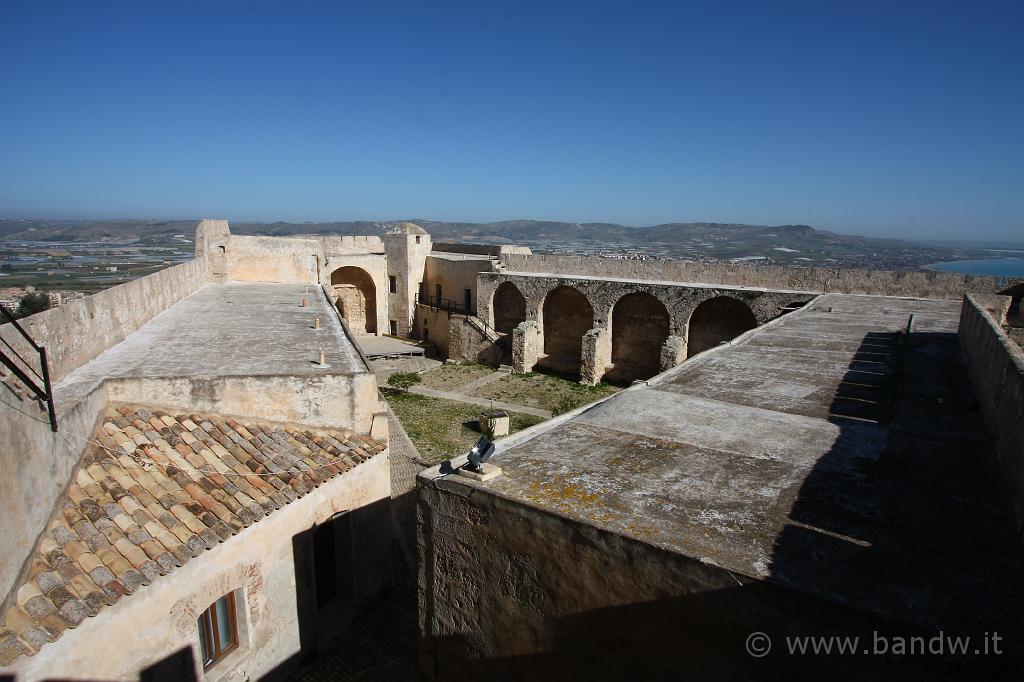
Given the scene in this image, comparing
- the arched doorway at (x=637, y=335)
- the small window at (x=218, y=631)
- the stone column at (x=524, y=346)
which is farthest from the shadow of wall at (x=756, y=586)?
the stone column at (x=524, y=346)

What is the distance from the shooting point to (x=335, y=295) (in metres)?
28.3

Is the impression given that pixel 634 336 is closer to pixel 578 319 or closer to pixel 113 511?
pixel 578 319

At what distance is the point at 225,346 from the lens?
884 centimetres

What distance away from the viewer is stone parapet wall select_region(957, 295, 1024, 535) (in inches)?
161

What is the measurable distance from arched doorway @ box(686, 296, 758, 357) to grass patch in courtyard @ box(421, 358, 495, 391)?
7590 millimetres

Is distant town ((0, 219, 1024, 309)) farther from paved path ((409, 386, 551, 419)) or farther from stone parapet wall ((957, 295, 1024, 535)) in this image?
stone parapet wall ((957, 295, 1024, 535))

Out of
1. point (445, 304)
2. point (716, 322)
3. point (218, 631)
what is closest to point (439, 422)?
point (716, 322)

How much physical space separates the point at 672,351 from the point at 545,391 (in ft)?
14.6

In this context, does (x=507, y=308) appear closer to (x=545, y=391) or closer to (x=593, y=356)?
(x=593, y=356)

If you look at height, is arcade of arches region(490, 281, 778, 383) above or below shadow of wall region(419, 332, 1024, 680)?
below

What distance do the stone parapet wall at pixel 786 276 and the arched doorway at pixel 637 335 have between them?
1.01 m

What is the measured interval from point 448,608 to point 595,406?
2.62 metres

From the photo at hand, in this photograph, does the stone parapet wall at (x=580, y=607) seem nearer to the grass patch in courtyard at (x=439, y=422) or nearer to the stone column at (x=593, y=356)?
the grass patch in courtyard at (x=439, y=422)

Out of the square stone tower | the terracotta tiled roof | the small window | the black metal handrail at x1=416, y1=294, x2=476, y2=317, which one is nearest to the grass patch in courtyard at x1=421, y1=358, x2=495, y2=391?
the black metal handrail at x1=416, y1=294, x2=476, y2=317
